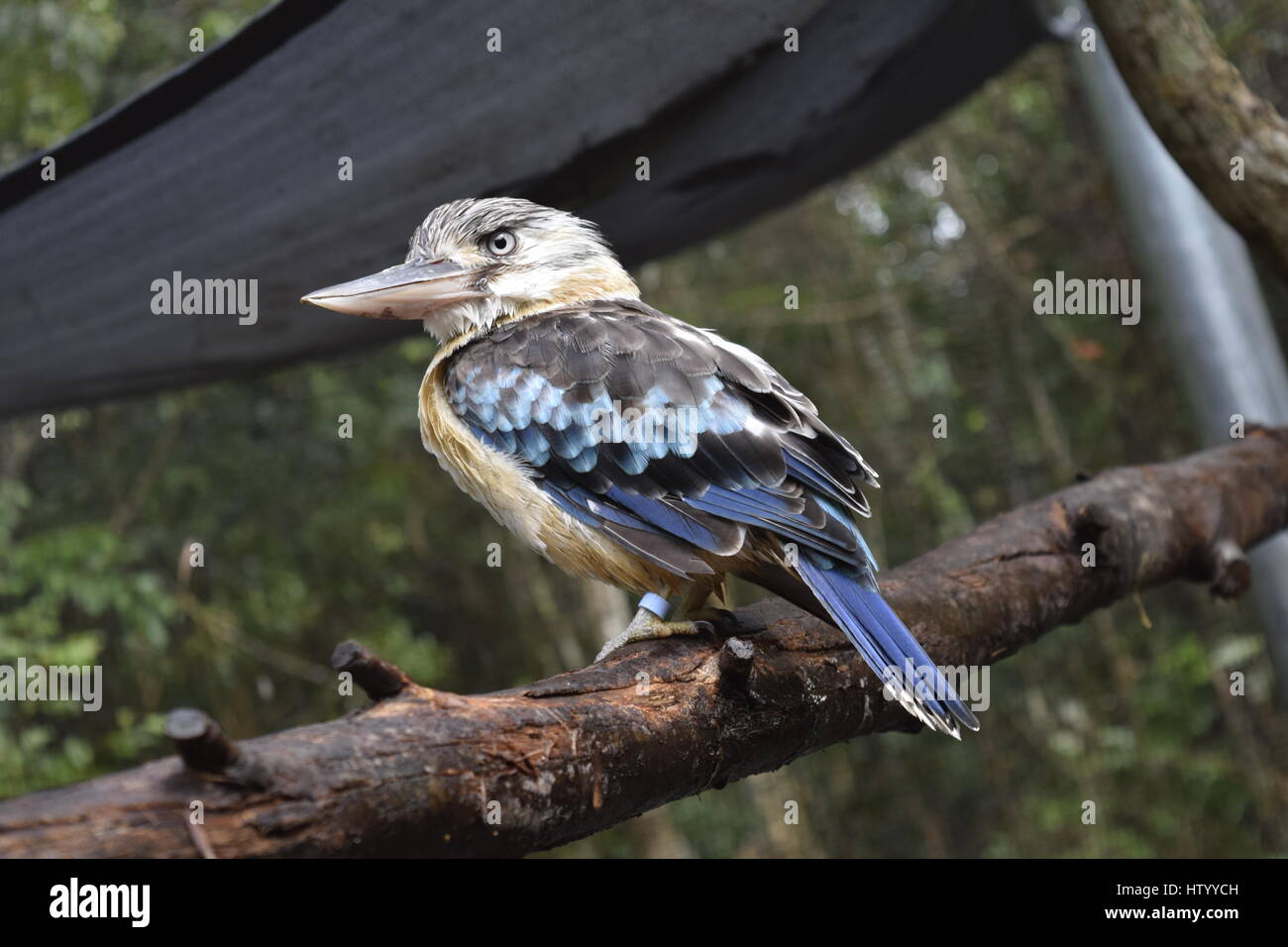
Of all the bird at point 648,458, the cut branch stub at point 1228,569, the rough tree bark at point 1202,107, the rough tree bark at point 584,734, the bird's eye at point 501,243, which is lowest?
the rough tree bark at point 584,734

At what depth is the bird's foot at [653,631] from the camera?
173 centimetres

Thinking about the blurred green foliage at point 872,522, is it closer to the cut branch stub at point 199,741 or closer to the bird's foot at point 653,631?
the bird's foot at point 653,631

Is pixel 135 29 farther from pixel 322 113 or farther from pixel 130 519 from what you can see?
pixel 322 113

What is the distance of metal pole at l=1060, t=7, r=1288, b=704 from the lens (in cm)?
302

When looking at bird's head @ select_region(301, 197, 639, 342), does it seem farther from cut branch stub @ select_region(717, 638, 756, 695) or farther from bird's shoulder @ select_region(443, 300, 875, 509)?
cut branch stub @ select_region(717, 638, 756, 695)

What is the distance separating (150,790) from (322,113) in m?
1.72

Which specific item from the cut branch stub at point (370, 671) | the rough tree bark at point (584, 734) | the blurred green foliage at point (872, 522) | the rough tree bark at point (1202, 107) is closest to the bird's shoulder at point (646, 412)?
the rough tree bark at point (584, 734)

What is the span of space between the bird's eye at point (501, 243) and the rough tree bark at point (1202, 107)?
1.29m

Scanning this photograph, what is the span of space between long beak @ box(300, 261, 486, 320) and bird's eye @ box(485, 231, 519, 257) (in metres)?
0.07

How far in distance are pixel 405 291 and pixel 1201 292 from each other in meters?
2.14

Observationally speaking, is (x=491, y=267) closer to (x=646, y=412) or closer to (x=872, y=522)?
(x=646, y=412)
